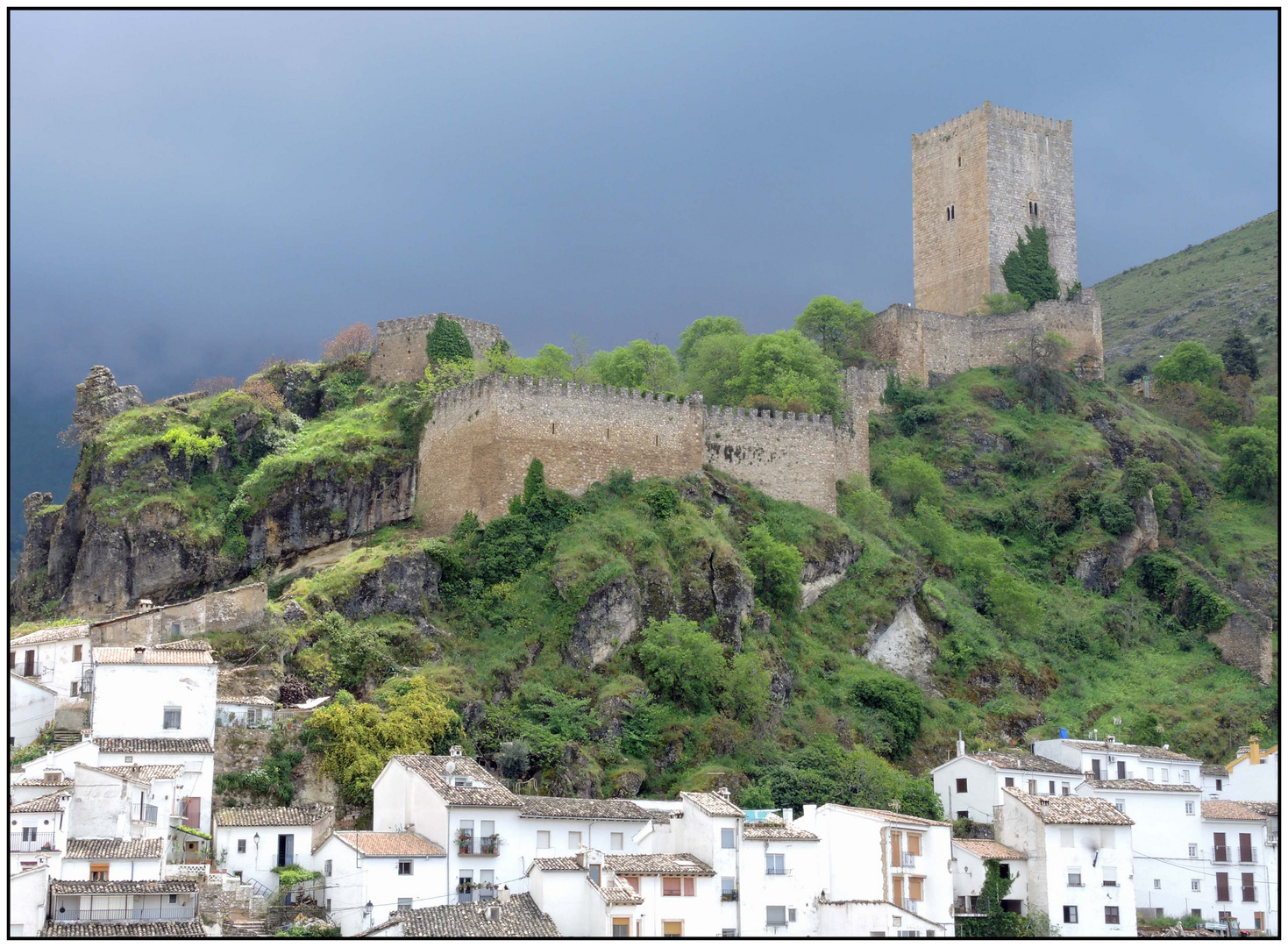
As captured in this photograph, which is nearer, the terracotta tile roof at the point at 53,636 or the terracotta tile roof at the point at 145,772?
the terracotta tile roof at the point at 145,772

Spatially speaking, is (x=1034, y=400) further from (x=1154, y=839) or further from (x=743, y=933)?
(x=743, y=933)

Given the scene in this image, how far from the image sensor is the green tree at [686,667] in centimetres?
4841

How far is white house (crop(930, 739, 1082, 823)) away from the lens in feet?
155

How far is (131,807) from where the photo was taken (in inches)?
1503

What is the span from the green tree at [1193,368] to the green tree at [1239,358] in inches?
49.2

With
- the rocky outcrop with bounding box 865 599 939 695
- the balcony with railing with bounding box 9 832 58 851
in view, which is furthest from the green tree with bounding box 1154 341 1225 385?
the balcony with railing with bounding box 9 832 58 851

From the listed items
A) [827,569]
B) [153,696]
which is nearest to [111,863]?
Result: [153,696]

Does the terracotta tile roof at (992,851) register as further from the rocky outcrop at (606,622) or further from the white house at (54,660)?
the white house at (54,660)

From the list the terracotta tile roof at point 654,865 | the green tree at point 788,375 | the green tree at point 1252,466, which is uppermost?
the green tree at point 788,375

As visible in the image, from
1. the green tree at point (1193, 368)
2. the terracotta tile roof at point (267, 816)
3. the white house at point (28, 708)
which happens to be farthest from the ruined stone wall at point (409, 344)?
the green tree at point (1193, 368)

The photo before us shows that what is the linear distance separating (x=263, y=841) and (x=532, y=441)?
19.7 m

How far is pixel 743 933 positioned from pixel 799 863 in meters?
2.48

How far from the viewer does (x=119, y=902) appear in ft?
116

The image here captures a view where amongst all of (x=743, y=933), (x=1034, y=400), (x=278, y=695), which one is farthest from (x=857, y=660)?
(x=1034, y=400)
